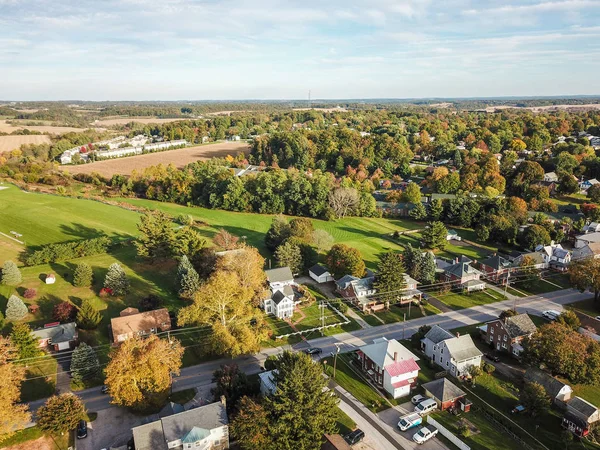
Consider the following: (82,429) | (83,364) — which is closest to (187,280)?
(83,364)

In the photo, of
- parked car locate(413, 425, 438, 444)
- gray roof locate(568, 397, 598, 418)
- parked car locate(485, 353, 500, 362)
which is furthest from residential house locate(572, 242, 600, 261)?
parked car locate(413, 425, 438, 444)

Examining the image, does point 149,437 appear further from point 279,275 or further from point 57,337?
point 279,275

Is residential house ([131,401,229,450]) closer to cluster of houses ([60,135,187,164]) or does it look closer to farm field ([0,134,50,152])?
cluster of houses ([60,135,187,164])

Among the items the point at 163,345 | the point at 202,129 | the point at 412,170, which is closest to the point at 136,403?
the point at 163,345

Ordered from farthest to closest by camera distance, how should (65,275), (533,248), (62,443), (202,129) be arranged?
1. (202,129)
2. (533,248)
3. (65,275)
4. (62,443)

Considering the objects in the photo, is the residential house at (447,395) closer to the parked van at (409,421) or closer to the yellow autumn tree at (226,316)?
the parked van at (409,421)

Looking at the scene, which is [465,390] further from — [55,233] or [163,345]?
[55,233]
